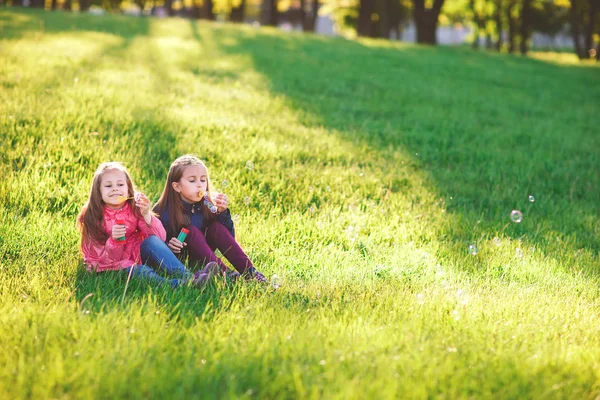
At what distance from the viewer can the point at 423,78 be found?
13.3 m

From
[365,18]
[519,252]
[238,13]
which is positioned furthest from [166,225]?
[238,13]

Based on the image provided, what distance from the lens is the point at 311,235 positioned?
16.2 ft

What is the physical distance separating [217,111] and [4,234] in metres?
4.32

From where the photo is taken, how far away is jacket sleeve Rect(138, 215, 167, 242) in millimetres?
3955

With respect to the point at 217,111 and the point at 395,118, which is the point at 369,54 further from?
the point at 217,111

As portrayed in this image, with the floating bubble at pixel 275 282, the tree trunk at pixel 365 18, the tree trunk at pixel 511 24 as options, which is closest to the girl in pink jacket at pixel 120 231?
the floating bubble at pixel 275 282

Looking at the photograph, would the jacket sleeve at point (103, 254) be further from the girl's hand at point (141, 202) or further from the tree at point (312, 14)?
the tree at point (312, 14)

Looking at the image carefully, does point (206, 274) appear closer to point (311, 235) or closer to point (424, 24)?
point (311, 235)

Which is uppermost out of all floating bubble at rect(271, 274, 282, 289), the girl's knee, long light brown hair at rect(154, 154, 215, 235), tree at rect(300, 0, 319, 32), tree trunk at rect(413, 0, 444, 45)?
tree at rect(300, 0, 319, 32)

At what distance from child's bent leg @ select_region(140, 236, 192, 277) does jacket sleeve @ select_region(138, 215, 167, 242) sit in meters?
0.09

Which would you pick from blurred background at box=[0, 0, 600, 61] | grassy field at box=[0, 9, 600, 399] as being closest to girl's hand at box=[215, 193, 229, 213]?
grassy field at box=[0, 9, 600, 399]

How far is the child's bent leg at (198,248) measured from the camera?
13.1ft

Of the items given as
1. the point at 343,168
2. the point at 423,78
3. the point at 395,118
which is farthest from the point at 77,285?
the point at 423,78

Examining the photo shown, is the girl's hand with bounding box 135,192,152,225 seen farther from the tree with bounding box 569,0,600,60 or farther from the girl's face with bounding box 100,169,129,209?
the tree with bounding box 569,0,600,60
